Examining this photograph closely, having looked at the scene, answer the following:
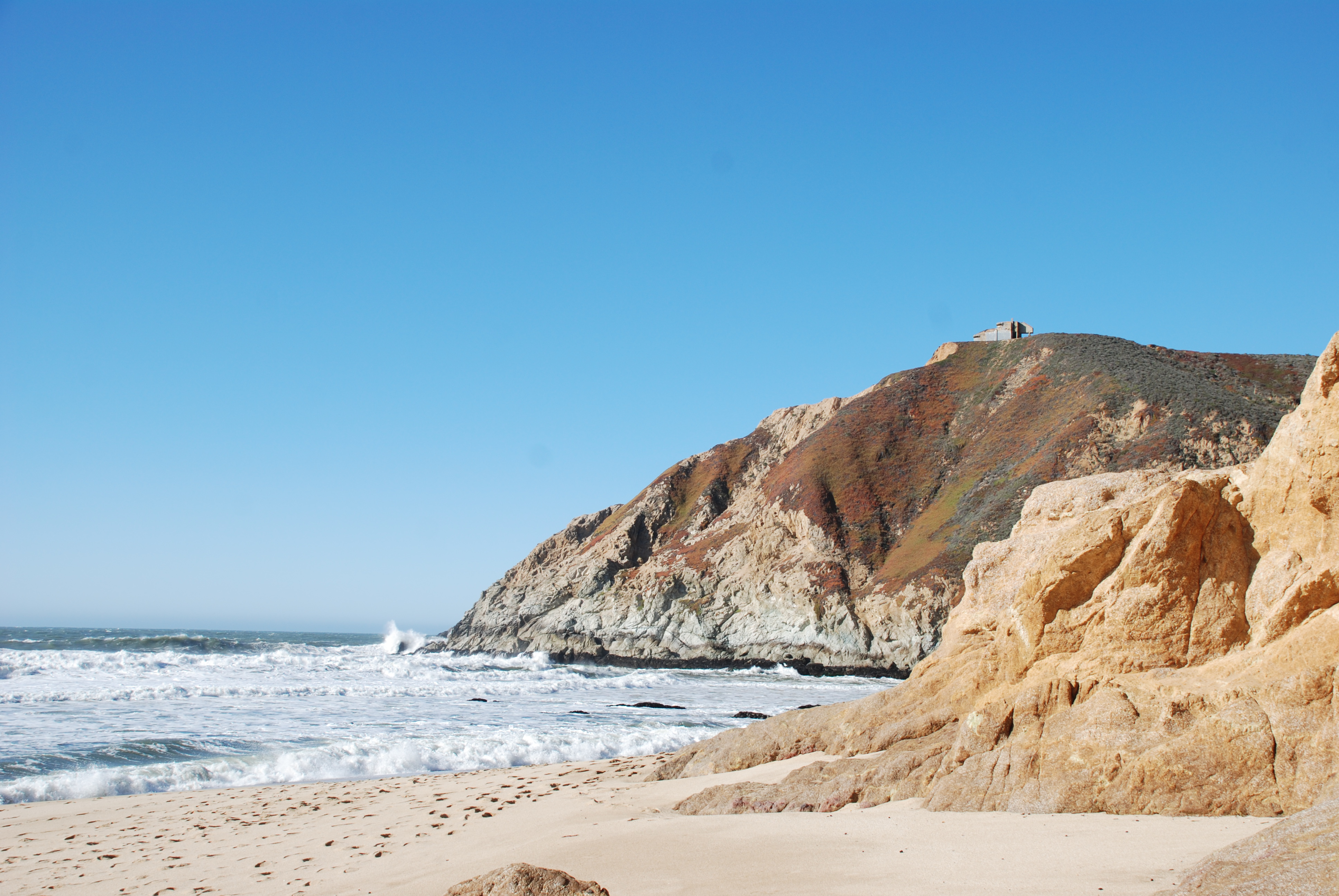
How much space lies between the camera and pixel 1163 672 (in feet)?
27.3

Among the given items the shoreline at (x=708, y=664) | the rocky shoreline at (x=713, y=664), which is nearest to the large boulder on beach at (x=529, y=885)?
the shoreline at (x=708, y=664)

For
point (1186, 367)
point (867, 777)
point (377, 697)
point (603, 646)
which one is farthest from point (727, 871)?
point (1186, 367)

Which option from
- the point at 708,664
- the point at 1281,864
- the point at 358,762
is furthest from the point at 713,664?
the point at 1281,864

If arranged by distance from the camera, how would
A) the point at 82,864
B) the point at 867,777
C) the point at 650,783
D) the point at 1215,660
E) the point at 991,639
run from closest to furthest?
the point at 1215,660, the point at 867,777, the point at 82,864, the point at 991,639, the point at 650,783

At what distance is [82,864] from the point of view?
10141 millimetres

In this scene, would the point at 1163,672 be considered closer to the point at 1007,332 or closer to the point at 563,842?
the point at 563,842

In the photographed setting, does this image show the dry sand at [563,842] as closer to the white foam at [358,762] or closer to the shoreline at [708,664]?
the white foam at [358,762]

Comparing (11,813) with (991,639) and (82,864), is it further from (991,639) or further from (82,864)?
(991,639)

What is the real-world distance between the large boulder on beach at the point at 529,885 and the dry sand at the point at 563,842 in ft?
4.55

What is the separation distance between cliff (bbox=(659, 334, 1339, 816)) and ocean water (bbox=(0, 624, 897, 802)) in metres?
10.0

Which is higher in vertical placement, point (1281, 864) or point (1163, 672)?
point (1163, 672)

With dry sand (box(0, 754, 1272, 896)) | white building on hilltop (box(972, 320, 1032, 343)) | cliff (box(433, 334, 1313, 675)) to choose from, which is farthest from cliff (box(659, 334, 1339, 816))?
white building on hilltop (box(972, 320, 1032, 343))

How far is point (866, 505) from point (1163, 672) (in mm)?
53990

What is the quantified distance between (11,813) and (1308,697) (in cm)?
1714
